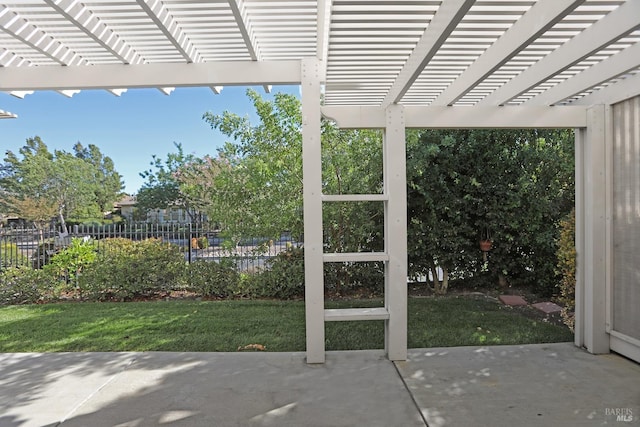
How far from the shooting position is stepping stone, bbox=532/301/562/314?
5570 millimetres

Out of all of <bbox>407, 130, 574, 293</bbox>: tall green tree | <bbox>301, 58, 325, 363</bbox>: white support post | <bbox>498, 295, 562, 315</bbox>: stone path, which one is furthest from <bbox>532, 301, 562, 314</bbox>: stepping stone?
<bbox>301, 58, 325, 363</bbox>: white support post

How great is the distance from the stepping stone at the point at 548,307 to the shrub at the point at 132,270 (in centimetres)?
554

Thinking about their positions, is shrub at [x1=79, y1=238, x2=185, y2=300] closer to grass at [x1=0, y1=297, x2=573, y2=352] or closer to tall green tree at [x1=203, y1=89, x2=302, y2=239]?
grass at [x1=0, y1=297, x2=573, y2=352]

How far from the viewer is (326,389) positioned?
3.20 m

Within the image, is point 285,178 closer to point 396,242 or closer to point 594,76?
point 396,242

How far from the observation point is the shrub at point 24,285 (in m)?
6.71

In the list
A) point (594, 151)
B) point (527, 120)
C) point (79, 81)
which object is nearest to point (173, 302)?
point (79, 81)

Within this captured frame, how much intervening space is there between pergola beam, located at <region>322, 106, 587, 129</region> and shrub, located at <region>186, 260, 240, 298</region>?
387 cm

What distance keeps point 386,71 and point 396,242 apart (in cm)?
160

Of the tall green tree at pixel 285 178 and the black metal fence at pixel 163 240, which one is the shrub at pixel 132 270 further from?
the tall green tree at pixel 285 178

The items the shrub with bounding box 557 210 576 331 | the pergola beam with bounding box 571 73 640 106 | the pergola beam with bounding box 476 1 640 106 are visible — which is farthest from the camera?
the shrub with bounding box 557 210 576 331

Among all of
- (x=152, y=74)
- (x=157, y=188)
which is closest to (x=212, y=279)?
(x=152, y=74)

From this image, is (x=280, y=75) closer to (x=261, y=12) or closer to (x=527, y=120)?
(x=261, y=12)

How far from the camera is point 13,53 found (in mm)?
3717
